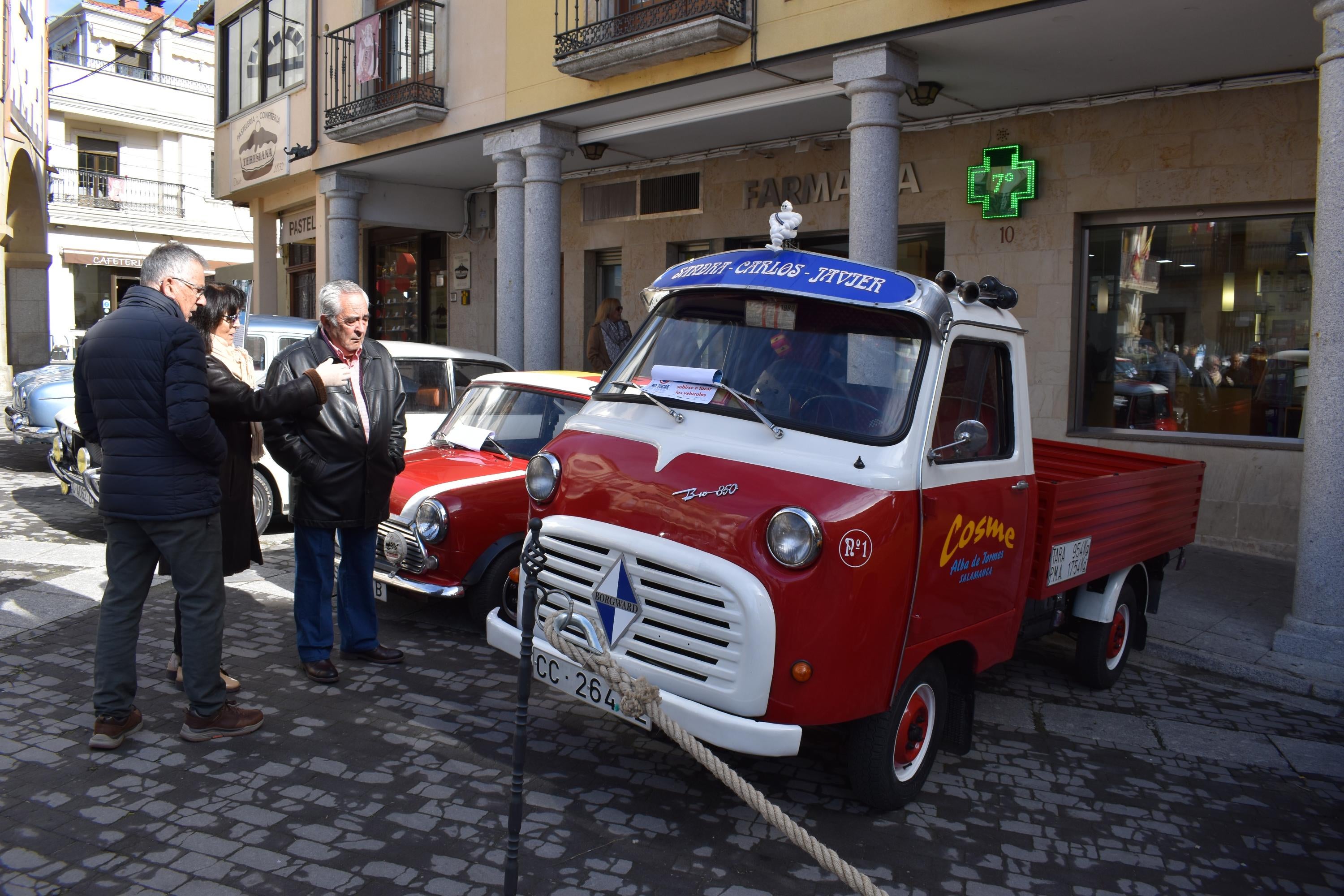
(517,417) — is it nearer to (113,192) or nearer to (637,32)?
(637,32)

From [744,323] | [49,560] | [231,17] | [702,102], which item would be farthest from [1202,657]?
[231,17]

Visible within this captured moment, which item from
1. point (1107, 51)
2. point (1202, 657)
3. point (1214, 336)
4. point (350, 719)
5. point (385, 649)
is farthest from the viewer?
point (1214, 336)

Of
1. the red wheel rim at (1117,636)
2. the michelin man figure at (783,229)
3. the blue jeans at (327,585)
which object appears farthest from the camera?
the red wheel rim at (1117,636)

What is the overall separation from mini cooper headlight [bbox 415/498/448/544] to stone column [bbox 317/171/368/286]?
10518mm

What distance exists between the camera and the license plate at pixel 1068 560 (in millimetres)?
4699

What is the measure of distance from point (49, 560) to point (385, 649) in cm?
377

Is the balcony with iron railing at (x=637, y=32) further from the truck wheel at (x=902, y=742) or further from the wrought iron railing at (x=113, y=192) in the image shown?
the wrought iron railing at (x=113, y=192)

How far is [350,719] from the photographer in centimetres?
470

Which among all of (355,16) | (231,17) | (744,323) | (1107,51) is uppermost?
(231,17)

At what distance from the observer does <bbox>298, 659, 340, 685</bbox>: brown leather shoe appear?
512 cm

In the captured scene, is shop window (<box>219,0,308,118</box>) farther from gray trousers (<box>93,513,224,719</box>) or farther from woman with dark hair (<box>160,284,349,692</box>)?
gray trousers (<box>93,513,224,719</box>)

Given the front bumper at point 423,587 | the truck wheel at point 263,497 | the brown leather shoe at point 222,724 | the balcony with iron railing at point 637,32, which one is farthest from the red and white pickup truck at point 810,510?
the balcony with iron railing at point 637,32

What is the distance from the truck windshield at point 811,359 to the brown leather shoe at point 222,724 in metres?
2.24

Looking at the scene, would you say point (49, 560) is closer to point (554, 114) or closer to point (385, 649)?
point (385, 649)
